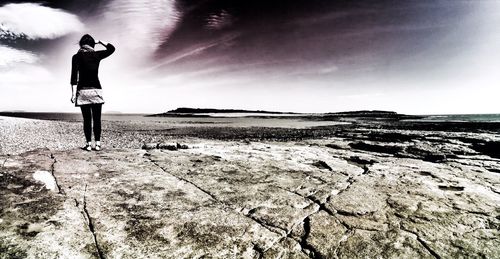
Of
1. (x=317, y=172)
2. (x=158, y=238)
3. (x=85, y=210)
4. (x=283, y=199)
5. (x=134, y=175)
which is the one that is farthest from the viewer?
(x=317, y=172)

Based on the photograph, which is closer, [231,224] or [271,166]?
[231,224]

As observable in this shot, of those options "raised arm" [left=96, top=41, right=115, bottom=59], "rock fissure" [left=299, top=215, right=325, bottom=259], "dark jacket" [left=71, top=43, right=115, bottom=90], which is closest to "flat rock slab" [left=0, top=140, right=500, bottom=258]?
"rock fissure" [left=299, top=215, right=325, bottom=259]

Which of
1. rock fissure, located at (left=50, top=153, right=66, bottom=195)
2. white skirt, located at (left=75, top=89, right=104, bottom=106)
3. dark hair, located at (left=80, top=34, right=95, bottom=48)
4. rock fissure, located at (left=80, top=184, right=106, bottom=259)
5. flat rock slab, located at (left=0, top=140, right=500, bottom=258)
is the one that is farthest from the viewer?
dark hair, located at (left=80, top=34, right=95, bottom=48)

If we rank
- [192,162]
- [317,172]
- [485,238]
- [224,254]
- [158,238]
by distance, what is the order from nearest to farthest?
[224,254]
[158,238]
[485,238]
[317,172]
[192,162]

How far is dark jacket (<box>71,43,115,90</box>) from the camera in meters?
3.70

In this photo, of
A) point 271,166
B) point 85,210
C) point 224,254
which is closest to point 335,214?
point 224,254

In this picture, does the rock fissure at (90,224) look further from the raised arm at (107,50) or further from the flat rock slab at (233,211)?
the raised arm at (107,50)

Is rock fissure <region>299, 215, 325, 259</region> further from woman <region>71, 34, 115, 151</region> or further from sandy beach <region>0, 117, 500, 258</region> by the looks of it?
woman <region>71, 34, 115, 151</region>

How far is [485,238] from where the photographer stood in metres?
1.61

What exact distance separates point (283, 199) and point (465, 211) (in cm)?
133

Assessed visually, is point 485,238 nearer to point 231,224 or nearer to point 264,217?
point 264,217

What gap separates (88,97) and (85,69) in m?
0.39

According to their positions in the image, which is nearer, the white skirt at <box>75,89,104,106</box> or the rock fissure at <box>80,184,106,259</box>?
A: the rock fissure at <box>80,184,106,259</box>

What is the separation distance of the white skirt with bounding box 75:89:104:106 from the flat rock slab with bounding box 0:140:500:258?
0.86 metres
